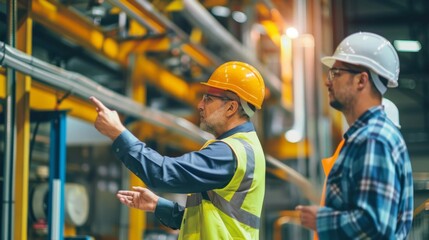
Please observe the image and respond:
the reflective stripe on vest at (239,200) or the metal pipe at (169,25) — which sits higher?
the metal pipe at (169,25)

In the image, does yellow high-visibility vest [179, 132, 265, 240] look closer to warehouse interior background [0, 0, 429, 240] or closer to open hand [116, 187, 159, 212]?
open hand [116, 187, 159, 212]

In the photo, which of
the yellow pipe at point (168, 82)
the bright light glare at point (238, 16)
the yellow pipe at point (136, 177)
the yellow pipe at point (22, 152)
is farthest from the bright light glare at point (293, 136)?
the yellow pipe at point (22, 152)

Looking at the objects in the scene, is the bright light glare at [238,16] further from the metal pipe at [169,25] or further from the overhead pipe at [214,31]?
the metal pipe at [169,25]

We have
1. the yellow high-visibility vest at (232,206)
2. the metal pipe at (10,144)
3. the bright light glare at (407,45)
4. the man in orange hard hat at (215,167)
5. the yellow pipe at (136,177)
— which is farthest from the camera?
the bright light glare at (407,45)

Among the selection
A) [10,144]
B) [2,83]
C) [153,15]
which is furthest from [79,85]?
[153,15]

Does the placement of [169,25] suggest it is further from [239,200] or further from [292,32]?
[239,200]

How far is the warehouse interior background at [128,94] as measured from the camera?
534cm

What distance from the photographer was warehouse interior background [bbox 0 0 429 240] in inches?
210

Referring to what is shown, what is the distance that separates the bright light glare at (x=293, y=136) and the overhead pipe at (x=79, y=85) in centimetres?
274

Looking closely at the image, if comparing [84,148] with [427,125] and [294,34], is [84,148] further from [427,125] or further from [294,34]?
[427,125]

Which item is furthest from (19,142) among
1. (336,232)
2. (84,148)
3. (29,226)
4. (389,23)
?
(389,23)

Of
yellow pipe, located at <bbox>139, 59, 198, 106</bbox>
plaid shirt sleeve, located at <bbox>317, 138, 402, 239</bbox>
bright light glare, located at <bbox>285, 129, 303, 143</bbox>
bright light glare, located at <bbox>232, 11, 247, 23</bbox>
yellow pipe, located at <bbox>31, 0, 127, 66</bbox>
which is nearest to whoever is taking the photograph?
plaid shirt sleeve, located at <bbox>317, 138, 402, 239</bbox>

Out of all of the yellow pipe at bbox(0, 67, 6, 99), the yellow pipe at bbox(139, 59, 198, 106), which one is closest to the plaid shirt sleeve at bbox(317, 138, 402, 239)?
the yellow pipe at bbox(0, 67, 6, 99)

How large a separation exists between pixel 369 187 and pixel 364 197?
44 millimetres
